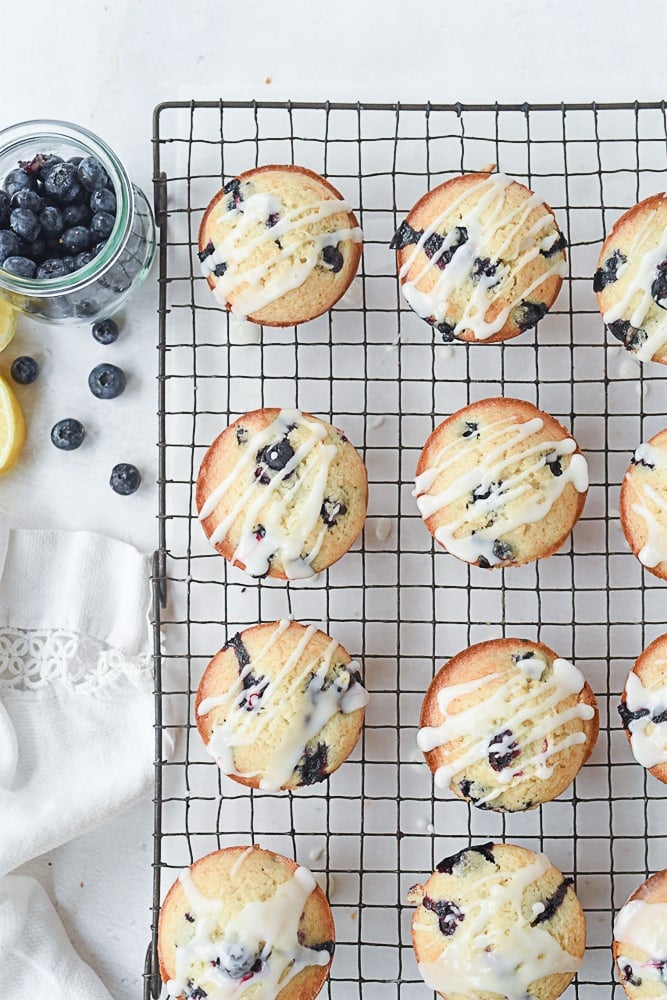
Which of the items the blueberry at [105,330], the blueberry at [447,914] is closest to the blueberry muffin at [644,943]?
the blueberry at [447,914]

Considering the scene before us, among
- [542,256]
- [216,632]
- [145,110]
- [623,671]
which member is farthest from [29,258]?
[623,671]

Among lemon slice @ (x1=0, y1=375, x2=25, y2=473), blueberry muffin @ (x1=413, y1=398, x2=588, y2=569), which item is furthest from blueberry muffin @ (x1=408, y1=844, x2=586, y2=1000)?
lemon slice @ (x1=0, y1=375, x2=25, y2=473)

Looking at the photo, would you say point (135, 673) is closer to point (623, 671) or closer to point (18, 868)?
point (18, 868)

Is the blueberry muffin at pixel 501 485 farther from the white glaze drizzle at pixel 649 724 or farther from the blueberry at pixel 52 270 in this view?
the blueberry at pixel 52 270

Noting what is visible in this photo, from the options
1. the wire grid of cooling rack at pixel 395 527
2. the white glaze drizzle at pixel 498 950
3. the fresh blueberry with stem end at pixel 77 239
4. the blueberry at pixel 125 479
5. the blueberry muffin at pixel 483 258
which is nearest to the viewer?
the white glaze drizzle at pixel 498 950

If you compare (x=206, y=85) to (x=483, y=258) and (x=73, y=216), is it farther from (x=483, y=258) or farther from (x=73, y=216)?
(x=483, y=258)

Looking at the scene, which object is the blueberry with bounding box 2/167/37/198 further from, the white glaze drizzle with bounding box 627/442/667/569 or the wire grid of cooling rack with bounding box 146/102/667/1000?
the white glaze drizzle with bounding box 627/442/667/569
